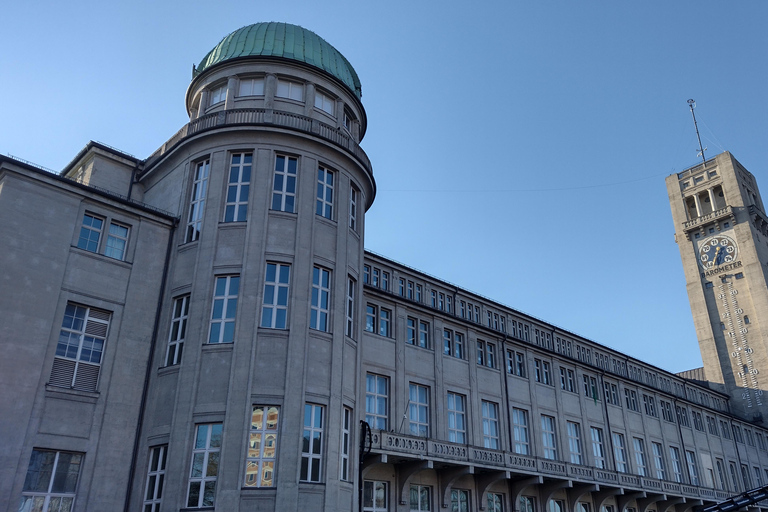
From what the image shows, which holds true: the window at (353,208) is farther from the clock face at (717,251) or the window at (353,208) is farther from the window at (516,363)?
the clock face at (717,251)

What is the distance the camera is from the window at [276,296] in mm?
23984

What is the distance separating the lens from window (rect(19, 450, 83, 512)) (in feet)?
66.8

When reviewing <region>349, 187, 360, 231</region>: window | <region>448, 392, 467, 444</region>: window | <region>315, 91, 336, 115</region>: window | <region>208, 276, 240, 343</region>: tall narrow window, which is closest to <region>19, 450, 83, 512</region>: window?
<region>208, 276, 240, 343</region>: tall narrow window

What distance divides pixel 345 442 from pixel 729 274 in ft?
215

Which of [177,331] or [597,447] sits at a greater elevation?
[177,331]

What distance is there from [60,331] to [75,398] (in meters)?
2.43

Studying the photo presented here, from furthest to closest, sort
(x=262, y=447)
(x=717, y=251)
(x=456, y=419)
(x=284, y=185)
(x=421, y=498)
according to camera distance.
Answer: (x=717, y=251) < (x=456, y=419) < (x=421, y=498) < (x=284, y=185) < (x=262, y=447)

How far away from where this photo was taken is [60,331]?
22.6 meters

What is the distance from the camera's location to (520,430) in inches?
1582

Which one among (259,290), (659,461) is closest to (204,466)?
(259,290)

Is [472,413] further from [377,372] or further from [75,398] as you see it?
[75,398]

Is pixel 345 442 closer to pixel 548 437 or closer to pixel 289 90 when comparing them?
pixel 289 90

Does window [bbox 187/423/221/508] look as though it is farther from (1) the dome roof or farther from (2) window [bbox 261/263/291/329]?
(1) the dome roof

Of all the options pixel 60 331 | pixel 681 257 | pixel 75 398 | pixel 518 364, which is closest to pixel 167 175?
pixel 60 331
